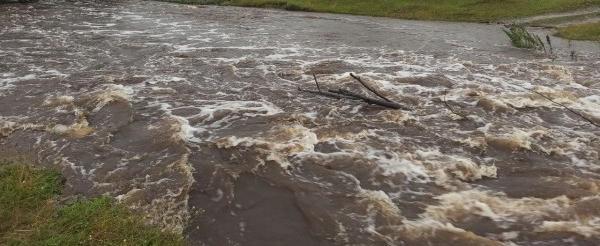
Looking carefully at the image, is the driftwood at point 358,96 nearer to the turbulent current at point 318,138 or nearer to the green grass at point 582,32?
the turbulent current at point 318,138

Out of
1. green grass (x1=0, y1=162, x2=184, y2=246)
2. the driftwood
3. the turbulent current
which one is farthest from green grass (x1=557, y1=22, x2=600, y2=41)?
green grass (x1=0, y1=162, x2=184, y2=246)

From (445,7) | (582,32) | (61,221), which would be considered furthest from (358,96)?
(445,7)

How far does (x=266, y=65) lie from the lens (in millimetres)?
22562

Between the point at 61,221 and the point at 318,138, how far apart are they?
673cm

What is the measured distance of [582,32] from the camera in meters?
29.6

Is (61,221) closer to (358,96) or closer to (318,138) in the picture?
(318,138)

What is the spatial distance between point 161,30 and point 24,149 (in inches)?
806

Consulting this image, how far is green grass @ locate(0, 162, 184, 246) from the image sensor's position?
28.8 ft

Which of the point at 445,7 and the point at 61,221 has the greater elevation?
the point at 445,7

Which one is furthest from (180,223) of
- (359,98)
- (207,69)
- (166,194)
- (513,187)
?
(207,69)

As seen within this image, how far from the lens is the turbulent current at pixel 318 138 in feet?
32.0

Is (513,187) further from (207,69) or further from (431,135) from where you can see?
(207,69)

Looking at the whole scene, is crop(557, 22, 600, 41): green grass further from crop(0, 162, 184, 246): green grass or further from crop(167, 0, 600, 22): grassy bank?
crop(0, 162, 184, 246): green grass

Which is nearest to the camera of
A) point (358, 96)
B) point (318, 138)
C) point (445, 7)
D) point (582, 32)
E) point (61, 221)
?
point (61, 221)
